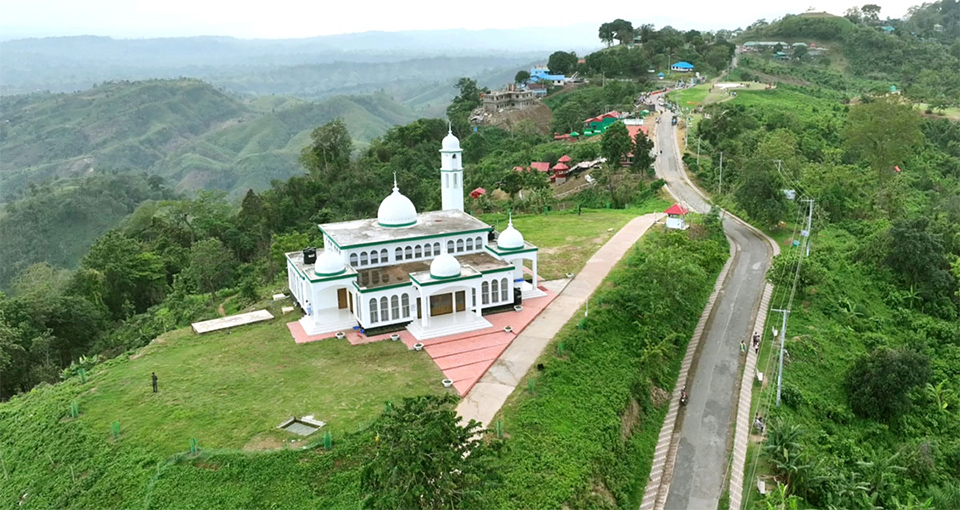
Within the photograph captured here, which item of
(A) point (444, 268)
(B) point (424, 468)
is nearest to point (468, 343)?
(A) point (444, 268)

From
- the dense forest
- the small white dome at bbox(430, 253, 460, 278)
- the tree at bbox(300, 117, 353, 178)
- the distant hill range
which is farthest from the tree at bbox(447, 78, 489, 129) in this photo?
the small white dome at bbox(430, 253, 460, 278)

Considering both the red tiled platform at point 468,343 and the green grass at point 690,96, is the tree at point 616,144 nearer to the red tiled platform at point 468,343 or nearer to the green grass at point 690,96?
the red tiled platform at point 468,343

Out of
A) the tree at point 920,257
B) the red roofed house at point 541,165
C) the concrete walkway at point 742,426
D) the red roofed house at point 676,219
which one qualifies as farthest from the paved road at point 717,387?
the red roofed house at point 541,165

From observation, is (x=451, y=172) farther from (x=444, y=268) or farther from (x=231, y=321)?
(x=231, y=321)

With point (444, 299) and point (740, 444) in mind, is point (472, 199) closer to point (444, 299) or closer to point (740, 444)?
point (444, 299)

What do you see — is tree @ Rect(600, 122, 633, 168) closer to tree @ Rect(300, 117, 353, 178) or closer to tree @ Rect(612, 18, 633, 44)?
tree @ Rect(300, 117, 353, 178)

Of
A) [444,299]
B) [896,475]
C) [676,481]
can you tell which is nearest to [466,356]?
[444,299]
